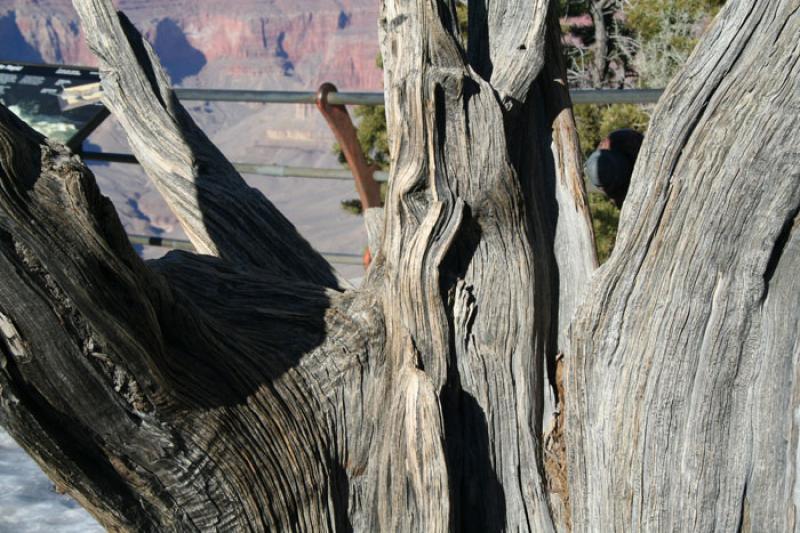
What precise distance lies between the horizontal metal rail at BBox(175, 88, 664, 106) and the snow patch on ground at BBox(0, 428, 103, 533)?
4.06 feet

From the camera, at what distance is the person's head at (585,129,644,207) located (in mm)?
2145

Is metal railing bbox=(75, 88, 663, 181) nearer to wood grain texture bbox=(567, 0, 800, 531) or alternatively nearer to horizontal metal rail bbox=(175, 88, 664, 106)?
horizontal metal rail bbox=(175, 88, 664, 106)

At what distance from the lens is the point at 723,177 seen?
1.55 meters

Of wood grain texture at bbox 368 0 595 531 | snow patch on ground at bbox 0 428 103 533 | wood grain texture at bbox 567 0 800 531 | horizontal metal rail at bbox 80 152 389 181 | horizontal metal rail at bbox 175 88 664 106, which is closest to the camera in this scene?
wood grain texture at bbox 567 0 800 531

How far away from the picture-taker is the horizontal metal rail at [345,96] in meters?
2.90

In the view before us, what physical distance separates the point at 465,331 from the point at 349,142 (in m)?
1.76

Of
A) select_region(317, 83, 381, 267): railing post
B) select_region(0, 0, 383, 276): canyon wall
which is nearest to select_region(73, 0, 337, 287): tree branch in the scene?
select_region(317, 83, 381, 267): railing post

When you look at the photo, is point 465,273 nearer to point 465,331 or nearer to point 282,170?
point 465,331

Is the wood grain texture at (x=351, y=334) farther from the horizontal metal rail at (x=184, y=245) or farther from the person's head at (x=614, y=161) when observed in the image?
the horizontal metal rail at (x=184, y=245)

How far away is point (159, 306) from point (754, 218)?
0.92 metres

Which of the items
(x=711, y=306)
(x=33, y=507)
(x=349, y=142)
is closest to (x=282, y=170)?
(x=349, y=142)

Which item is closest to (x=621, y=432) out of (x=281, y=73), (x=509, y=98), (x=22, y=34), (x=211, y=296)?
(x=509, y=98)

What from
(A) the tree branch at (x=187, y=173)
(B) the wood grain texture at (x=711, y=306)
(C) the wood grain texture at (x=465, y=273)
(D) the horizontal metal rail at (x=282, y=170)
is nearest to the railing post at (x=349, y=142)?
(D) the horizontal metal rail at (x=282, y=170)

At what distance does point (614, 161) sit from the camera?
2.15 meters
